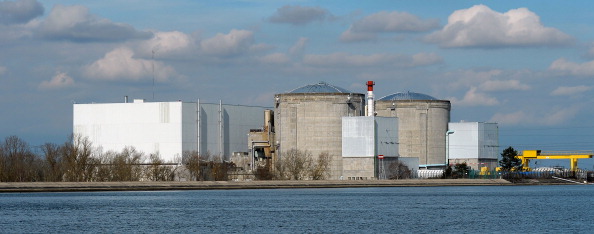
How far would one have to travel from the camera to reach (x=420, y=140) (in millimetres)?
141250

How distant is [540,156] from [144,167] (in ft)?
198

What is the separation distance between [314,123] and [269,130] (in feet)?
24.9

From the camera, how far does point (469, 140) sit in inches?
5645

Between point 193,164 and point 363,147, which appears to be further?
point 363,147

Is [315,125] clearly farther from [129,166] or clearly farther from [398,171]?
[129,166]

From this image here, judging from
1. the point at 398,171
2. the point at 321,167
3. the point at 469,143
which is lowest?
the point at 398,171

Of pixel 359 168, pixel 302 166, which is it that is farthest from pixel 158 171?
pixel 359 168

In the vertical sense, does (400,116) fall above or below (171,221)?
above

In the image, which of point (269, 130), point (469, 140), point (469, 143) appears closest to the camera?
point (269, 130)

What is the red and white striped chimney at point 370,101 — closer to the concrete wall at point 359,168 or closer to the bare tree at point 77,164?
the concrete wall at point 359,168

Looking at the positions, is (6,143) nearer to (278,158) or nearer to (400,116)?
(278,158)

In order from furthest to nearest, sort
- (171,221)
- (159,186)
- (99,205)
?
(159,186) → (99,205) → (171,221)

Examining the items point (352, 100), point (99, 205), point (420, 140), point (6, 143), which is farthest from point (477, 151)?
point (99, 205)

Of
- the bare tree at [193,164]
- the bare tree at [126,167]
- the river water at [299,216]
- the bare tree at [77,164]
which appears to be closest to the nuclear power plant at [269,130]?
the bare tree at [193,164]
